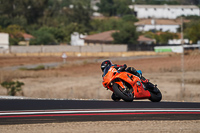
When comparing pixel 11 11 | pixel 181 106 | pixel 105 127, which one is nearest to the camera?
pixel 105 127

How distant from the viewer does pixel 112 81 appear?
14211 mm

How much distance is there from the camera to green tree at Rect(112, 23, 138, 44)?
10566 cm

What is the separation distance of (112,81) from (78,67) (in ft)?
188

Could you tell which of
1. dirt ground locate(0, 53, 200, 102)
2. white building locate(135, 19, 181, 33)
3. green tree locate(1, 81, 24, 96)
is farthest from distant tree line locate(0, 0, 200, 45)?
green tree locate(1, 81, 24, 96)

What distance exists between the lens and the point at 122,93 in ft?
46.5

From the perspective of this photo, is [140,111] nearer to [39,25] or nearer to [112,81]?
[112,81]

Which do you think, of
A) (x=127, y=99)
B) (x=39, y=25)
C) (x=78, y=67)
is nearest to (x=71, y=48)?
(x=78, y=67)

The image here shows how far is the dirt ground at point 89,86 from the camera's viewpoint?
10.6 meters

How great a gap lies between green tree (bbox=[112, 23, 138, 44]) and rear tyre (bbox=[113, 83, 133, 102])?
9133cm

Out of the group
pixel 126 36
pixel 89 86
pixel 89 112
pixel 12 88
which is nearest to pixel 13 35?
pixel 126 36

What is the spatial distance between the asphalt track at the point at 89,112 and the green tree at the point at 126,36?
91767mm

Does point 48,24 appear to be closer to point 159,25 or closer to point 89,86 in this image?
point 159,25

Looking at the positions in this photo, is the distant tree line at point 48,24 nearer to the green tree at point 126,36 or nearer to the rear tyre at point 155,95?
the green tree at point 126,36

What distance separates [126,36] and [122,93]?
9243 centimetres
